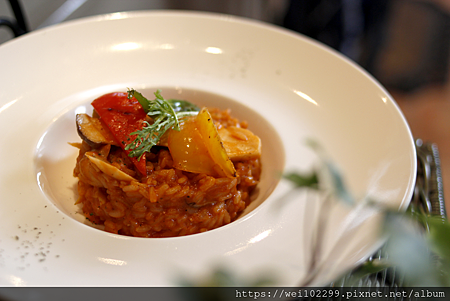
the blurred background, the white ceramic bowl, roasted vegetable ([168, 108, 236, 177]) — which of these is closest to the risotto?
roasted vegetable ([168, 108, 236, 177])

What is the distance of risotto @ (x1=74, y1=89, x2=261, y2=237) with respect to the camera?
1984 millimetres

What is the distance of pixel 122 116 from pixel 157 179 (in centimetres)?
45

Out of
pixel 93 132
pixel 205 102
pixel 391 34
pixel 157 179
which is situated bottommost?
pixel 391 34

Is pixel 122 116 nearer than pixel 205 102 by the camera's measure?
Yes

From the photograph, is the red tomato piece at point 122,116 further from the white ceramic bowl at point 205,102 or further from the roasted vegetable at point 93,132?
the white ceramic bowl at point 205,102

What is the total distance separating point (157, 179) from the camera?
200 centimetres

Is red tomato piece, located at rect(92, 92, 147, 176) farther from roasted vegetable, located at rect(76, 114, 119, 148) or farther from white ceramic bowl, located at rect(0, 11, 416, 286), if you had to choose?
white ceramic bowl, located at rect(0, 11, 416, 286)

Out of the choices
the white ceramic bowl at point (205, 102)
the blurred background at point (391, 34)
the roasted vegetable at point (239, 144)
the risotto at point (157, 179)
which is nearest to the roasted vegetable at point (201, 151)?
the risotto at point (157, 179)

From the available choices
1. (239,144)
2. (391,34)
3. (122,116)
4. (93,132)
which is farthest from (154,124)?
(391,34)

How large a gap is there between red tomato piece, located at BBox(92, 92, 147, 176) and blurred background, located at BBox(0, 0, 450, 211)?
123 inches

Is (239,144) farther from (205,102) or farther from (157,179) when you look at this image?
(205,102)

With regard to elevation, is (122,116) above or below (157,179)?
above

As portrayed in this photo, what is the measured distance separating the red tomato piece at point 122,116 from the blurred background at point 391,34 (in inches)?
123

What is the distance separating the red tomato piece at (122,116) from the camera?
207 centimetres
